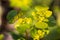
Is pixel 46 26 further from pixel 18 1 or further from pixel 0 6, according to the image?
pixel 0 6

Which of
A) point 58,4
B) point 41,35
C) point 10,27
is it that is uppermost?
point 58,4

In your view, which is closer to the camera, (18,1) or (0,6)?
(18,1)

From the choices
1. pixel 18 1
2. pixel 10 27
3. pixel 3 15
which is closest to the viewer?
pixel 18 1

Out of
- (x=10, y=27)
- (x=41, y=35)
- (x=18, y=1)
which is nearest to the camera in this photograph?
(x=41, y=35)

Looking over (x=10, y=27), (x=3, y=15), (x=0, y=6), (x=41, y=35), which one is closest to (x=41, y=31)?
(x=41, y=35)

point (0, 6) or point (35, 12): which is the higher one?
point (0, 6)

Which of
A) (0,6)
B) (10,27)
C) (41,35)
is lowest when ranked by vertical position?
(41,35)

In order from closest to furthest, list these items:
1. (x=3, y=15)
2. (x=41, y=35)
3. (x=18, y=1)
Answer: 1. (x=41, y=35)
2. (x=18, y=1)
3. (x=3, y=15)

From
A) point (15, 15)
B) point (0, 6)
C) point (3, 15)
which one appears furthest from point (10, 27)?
point (15, 15)

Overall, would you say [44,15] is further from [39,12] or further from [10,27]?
[10,27]
